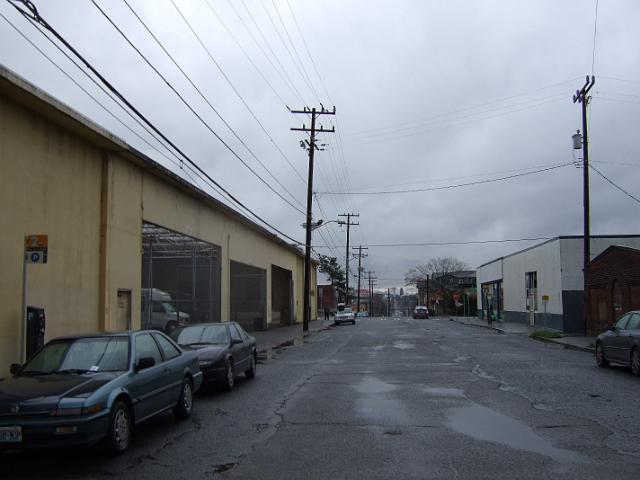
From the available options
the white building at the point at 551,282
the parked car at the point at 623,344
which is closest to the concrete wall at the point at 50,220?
the parked car at the point at 623,344

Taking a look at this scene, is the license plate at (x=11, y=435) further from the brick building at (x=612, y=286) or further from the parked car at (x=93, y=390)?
the brick building at (x=612, y=286)

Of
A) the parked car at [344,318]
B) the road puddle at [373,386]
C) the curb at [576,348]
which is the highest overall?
the road puddle at [373,386]

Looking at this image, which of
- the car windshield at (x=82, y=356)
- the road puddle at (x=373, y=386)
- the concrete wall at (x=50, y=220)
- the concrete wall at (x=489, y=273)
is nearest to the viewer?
A: the car windshield at (x=82, y=356)

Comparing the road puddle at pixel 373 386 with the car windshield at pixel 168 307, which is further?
the car windshield at pixel 168 307

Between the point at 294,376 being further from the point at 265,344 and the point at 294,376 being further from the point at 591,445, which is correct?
the point at 265,344

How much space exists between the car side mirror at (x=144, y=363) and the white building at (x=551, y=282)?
31.4 meters

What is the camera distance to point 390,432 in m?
8.37

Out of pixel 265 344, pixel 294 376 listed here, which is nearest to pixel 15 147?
pixel 294 376

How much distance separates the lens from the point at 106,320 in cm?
1627

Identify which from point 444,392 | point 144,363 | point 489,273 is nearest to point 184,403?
point 144,363

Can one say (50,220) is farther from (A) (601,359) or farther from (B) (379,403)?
(A) (601,359)

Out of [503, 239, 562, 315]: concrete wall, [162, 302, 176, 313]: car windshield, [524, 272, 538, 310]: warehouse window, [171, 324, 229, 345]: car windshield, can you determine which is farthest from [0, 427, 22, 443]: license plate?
[524, 272, 538, 310]: warehouse window

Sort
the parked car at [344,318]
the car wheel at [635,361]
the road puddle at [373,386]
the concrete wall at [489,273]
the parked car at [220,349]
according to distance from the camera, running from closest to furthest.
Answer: the parked car at [220,349]
the road puddle at [373,386]
the car wheel at [635,361]
the parked car at [344,318]
the concrete wall at [489,273]

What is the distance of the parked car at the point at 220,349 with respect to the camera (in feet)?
39.9
